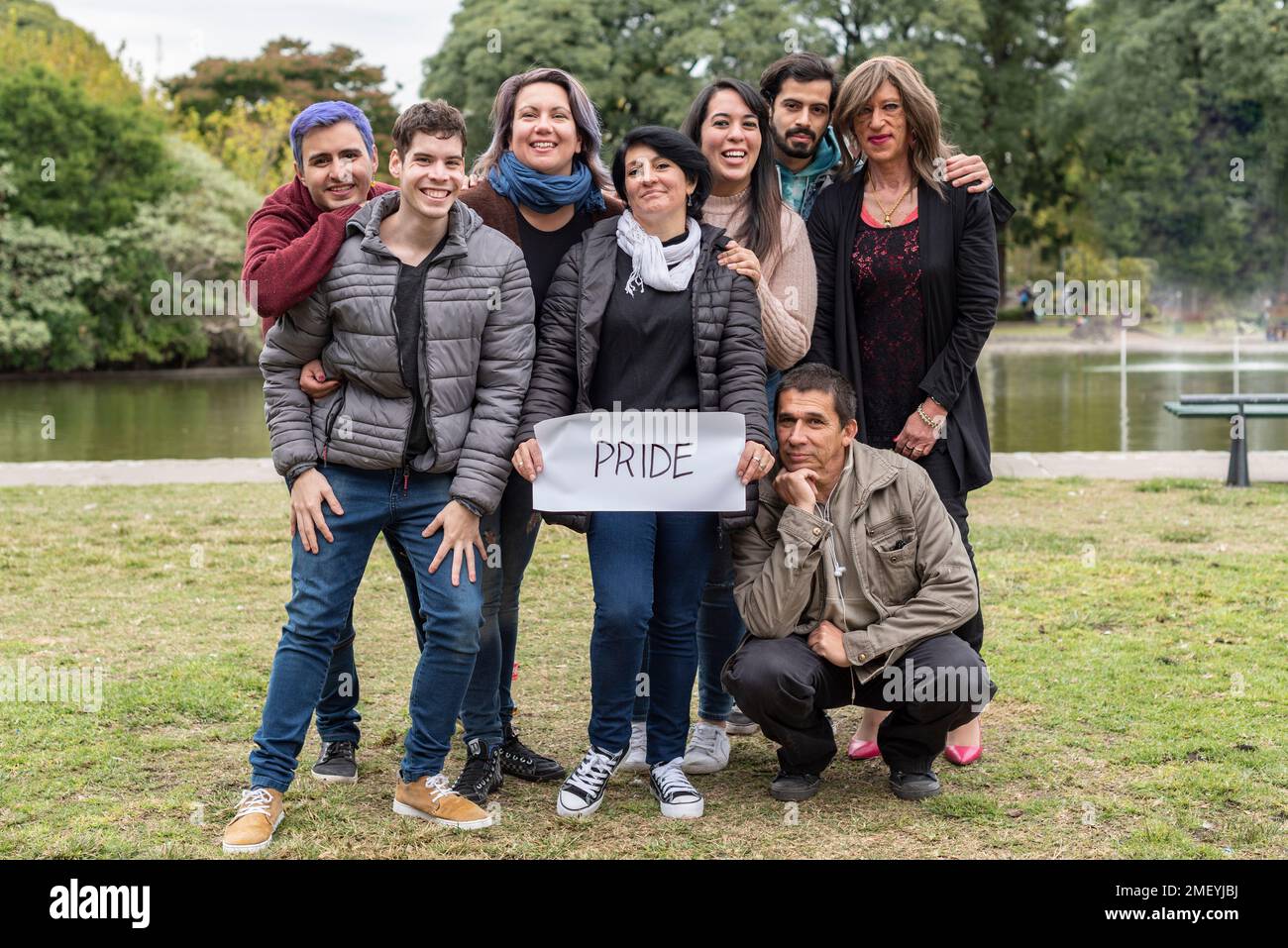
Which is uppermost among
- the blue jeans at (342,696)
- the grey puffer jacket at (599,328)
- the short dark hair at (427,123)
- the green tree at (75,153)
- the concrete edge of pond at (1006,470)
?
the green tree at (75,153)

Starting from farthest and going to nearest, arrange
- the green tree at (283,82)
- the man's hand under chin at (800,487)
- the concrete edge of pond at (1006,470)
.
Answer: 1. the green tree at (283,82)
2. the concrete edge of pond at (1006,470)
3. the man's hand under chin at (800,487)

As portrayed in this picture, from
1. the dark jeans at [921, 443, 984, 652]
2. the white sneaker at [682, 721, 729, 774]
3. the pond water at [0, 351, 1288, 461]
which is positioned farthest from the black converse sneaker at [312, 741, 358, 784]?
the pond water at [0, 351, 1288, 461]

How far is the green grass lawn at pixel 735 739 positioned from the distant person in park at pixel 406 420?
1.45 ft

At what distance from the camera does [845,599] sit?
4.30m

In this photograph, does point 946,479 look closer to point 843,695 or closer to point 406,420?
point 843,695

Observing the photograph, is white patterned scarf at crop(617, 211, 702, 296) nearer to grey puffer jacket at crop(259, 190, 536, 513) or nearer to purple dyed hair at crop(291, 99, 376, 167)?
grey puffer jacket at crop(259, 190, 536, 513)

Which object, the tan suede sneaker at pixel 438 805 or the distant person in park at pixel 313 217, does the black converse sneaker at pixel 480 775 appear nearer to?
the tan suede sneaker at pixel 438 805

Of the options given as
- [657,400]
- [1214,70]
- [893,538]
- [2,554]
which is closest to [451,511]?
[657,400]

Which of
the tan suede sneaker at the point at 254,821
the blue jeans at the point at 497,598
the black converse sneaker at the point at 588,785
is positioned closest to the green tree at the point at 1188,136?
the blue jeans at the point at 497,598

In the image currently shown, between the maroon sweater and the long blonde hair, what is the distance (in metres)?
1.64

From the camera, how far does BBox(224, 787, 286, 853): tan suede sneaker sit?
3.83 m

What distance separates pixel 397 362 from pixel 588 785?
142 cm

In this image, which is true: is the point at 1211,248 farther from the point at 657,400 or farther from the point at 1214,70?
the point at 657,400

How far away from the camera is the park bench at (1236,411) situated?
10.1 m
